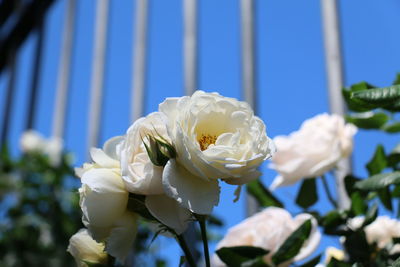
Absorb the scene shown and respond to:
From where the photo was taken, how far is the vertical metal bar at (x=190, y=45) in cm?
157

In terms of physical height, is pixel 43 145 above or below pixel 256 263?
below

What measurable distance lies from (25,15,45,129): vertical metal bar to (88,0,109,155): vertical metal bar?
0.94 meters

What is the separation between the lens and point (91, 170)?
19.3 inches

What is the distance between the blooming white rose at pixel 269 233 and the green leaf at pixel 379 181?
7cm

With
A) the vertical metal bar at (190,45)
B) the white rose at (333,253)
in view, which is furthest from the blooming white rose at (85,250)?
the vertical metal bar at (190,45)

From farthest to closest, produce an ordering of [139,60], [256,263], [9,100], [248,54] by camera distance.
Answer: [9,100], [139,60], [248,54], [256,263]

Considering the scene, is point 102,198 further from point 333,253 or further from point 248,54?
point 248,54

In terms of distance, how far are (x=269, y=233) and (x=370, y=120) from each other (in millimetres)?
223

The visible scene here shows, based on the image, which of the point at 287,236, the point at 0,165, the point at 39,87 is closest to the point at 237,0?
the point at 287,236

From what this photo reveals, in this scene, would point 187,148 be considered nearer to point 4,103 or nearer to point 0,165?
point 0,165

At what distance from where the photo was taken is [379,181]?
643mm

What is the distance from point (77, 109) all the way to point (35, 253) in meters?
0.78

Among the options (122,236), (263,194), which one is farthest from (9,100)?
(122,236)

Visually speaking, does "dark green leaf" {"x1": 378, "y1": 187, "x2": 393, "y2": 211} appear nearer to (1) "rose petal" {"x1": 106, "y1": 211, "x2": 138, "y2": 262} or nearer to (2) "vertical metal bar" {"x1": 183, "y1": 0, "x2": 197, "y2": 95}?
(1) "rose petal" {"x1": 106, "y1": 211, "x2": 138, "y2": 262}
